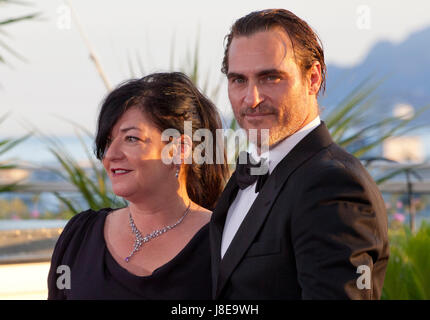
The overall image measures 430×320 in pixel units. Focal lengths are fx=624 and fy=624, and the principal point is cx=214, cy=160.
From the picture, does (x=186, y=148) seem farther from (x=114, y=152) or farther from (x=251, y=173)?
(x=251, y=173)

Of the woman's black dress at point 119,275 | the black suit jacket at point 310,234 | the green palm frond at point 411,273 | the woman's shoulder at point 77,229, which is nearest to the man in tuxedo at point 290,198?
the black suit jacket at point 310,234

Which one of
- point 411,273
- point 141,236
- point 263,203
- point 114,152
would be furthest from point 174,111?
point 411,273

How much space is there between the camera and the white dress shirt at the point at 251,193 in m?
1.56

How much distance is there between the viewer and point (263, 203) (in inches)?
60.0

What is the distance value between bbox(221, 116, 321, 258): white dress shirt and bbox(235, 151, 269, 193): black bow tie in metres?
0.01

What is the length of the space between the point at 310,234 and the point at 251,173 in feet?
1.23

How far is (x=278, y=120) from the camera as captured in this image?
1526 millimetres

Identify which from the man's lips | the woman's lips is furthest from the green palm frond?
the man's lips

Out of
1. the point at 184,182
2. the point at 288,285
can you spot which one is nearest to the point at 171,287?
the point at 184,182

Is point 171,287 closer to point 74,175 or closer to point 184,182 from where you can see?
point 184,182

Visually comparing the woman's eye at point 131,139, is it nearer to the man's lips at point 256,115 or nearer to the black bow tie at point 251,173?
the black bow tie at point 251,173

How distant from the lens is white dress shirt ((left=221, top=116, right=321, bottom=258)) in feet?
5.13

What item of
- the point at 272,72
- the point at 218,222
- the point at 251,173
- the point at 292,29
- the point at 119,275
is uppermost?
the point at 292,29

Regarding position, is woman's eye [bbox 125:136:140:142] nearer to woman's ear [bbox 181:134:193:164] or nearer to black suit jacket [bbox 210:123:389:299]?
woman's ear [bbox 181:134:193:164]
